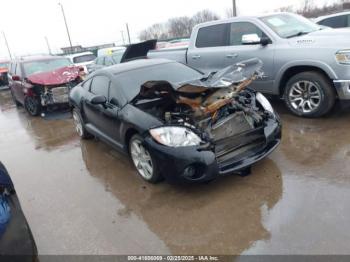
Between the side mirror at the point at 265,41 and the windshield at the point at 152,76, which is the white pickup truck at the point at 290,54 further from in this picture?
the windshield at the point at 152,76

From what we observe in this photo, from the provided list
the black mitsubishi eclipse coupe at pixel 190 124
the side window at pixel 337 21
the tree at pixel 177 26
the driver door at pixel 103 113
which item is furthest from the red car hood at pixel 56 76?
the tree at pixel 177 26

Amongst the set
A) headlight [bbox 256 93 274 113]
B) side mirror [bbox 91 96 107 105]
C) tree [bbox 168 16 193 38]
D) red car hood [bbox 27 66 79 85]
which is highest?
side mirror [bbox 91 96 107 105]

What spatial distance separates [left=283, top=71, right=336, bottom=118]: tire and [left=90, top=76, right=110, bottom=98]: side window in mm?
3231

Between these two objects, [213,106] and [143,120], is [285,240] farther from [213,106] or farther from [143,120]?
[143,120]

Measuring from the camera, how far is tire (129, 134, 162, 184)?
3.90m

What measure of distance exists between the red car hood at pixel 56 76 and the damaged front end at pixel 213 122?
200 inches

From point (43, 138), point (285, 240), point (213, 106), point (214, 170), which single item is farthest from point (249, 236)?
point (43, 138)

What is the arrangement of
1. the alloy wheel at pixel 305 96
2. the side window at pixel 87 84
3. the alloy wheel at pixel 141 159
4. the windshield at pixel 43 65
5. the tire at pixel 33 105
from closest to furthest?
1. the alloy wheel at pixel 141 159
2. the alloy wheel at pixel 305 96
3. the side window at pixel 87 84
4. the tire at pixel 33 105
5. the windshield at pixel 43 65

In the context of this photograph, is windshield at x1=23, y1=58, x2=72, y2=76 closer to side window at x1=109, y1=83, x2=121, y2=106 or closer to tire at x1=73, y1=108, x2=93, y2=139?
tire at x1=73, y1=108, x2=93, y2=139

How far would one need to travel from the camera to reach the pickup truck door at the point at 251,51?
19.5 feet

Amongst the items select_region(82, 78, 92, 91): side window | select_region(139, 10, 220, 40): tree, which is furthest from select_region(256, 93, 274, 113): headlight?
select_region(139, 10, 220, 40): tree

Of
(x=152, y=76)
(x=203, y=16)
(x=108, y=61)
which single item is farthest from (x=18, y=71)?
(x=203, y=16)

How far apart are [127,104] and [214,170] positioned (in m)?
1.59

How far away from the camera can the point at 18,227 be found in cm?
236
